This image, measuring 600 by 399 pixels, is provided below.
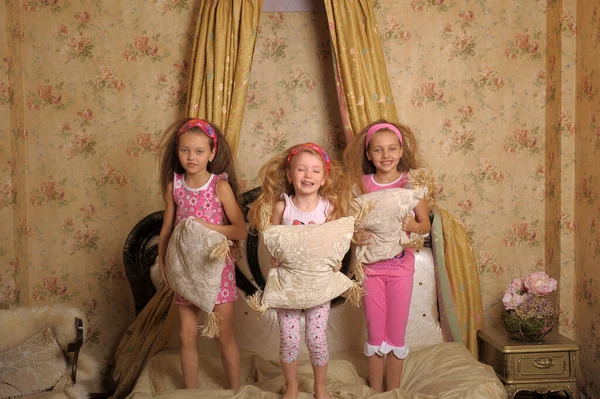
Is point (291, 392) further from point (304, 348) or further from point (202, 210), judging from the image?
point (202, 210)

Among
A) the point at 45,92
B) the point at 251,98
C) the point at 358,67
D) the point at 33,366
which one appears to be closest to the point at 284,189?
the point at 358,67

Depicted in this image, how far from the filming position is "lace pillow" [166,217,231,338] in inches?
106

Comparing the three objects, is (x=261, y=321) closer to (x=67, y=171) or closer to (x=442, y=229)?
(x=442, y=229)

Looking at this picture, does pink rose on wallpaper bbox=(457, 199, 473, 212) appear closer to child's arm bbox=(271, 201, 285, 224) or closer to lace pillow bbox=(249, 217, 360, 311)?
lace pillow bbox=(249, 217, 360, 311)

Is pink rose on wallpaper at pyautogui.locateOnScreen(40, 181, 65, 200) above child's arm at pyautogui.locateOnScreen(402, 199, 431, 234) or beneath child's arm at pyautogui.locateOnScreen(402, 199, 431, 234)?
above

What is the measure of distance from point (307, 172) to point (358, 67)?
1.06m

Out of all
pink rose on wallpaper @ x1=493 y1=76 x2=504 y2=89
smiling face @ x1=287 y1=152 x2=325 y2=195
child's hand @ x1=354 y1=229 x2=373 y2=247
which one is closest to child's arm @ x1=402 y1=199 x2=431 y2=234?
child's hand @ x1=354 y1=229 x2=373 y2=247

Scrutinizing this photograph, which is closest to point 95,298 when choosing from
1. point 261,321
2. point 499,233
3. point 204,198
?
point 261,321

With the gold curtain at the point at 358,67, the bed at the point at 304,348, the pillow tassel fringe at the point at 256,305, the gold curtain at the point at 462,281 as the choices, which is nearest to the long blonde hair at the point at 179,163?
the bed at the point at 304,348

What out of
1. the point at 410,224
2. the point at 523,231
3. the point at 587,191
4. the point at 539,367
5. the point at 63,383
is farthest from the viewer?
the point at 523,231

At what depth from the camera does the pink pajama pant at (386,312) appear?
2.96 meters

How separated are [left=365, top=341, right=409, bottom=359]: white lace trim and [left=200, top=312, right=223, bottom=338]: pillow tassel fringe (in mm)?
747

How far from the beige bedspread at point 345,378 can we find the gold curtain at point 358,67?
1.27 meters

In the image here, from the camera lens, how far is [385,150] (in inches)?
116
